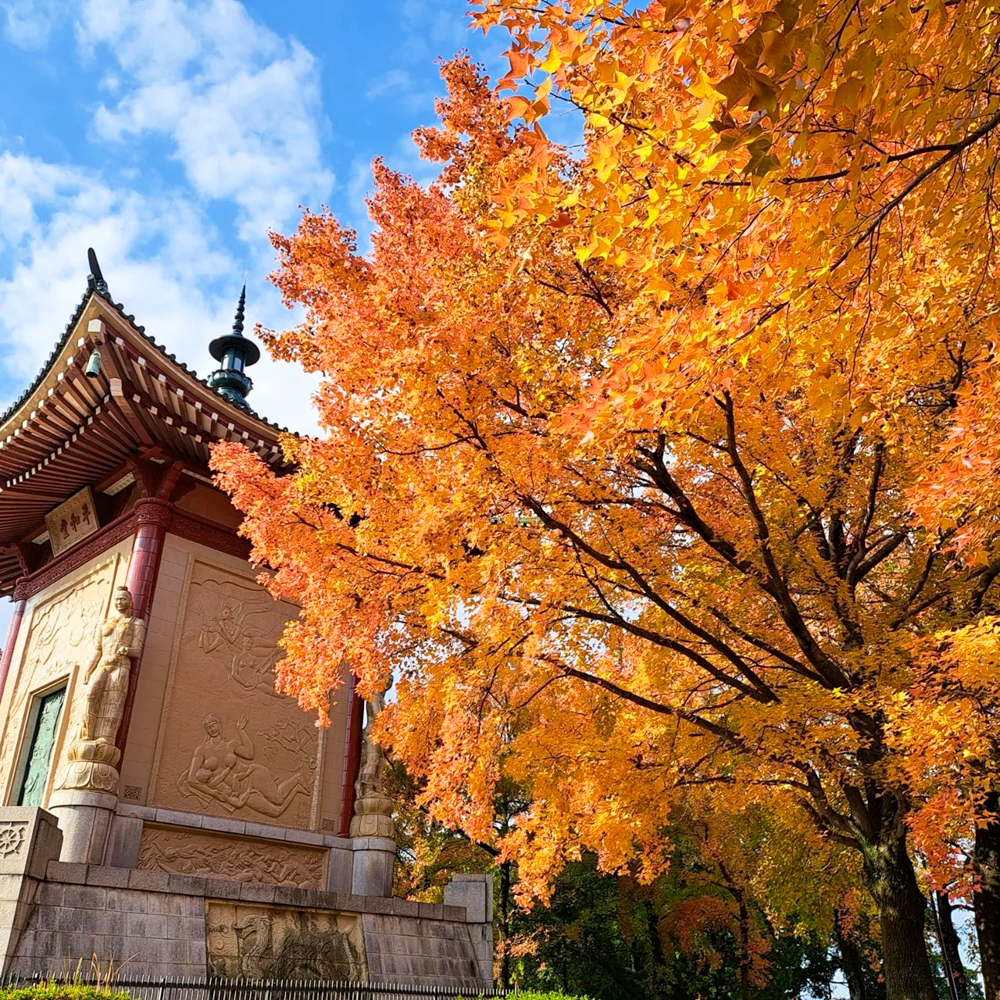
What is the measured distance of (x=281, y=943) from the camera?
32.3 ft

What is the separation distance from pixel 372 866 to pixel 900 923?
25.3ft

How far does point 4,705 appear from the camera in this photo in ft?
44.3

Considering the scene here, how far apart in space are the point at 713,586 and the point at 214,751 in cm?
777

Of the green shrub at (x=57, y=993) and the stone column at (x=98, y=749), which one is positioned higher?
the stone column at (x=98, y=749)

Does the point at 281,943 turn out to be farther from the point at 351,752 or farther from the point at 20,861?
the point at 351,752

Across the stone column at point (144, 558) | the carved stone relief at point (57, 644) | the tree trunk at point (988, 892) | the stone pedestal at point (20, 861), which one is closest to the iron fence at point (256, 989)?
the stone pedestal at point (20, 861)

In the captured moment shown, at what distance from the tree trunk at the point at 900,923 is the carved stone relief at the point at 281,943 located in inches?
241

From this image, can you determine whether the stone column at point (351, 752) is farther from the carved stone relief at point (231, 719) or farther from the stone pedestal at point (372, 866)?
the carved stone relief at point (231, 719)

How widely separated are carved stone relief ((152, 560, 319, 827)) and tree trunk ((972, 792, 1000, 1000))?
9325 mm

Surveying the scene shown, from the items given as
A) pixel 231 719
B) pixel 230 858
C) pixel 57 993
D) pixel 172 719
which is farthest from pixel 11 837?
pixel 231 719

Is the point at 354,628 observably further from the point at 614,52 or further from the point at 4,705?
the point at 4,705

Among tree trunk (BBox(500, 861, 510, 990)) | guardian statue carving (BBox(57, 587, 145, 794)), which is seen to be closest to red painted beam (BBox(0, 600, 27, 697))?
guardian statue carving (BBox(57, 587, 145, 794))

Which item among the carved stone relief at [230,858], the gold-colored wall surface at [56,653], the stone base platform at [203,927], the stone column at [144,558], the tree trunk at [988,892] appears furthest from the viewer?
the gold-colored wall surface at [56,653]

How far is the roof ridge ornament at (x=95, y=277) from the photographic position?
11602 mm
